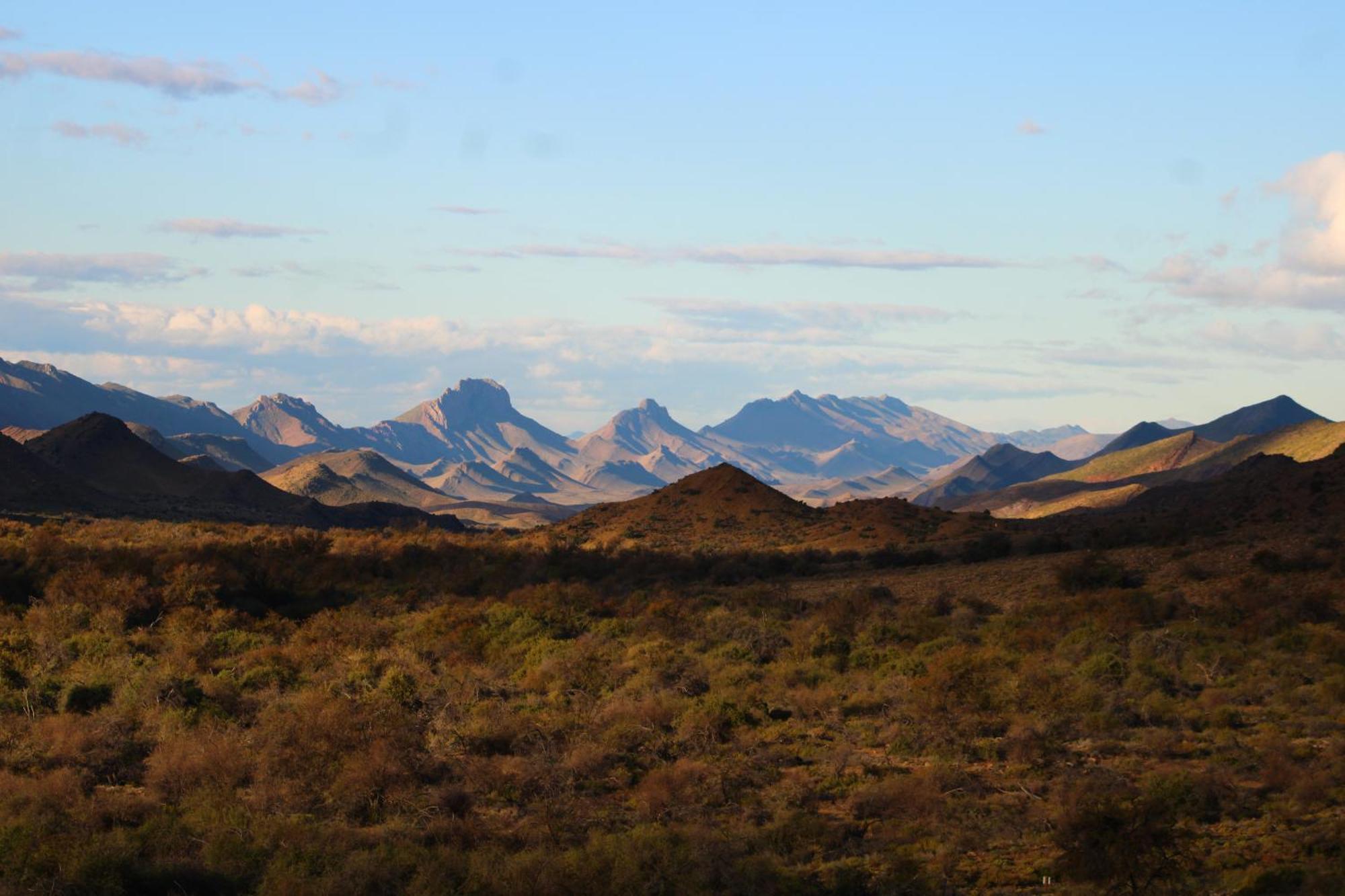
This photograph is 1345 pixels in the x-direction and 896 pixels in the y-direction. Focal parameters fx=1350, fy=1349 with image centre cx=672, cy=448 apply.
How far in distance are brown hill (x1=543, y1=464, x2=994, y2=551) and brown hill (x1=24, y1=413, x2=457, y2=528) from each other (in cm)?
3722

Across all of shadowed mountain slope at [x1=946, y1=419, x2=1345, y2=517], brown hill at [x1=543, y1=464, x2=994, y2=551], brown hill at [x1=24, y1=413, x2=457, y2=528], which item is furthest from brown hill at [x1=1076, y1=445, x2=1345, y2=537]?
brown hill at [x1=24, y1=413, x2=457, y2=528]

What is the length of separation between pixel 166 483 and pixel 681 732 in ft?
408

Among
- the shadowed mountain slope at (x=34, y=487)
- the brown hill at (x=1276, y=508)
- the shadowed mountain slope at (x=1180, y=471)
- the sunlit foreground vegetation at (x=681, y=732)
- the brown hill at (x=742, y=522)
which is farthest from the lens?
the shadowed mountain slope at (x=1180, y=471)

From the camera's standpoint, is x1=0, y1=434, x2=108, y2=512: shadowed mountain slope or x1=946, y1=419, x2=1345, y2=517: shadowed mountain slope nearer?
x1=0, y1=434, x2=108, y2=512: shadowed mountain slope

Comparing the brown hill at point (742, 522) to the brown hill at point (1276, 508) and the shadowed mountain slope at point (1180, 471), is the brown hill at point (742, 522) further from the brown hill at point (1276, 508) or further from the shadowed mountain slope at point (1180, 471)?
the shadowed mountain slope at point (1180, 471)

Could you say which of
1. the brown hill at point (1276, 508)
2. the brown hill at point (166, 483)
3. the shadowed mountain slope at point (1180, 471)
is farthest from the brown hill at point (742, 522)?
the shadowed mountain slope at point (1180, 471)

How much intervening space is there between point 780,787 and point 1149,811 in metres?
7.54

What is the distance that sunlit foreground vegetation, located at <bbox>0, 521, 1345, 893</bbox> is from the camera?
21047 mm

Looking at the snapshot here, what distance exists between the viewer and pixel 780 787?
2652 cm

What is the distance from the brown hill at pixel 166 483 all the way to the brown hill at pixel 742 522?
37.2 meters

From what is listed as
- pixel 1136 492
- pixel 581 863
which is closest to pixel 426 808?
pixel 581 863

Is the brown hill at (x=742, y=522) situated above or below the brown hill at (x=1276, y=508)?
below

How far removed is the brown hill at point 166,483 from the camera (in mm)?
130875

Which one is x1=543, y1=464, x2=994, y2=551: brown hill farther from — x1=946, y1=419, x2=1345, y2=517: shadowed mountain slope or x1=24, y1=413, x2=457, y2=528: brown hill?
x1=946, y1=419, x2=1345, y2=517: shadowed mountain slope
